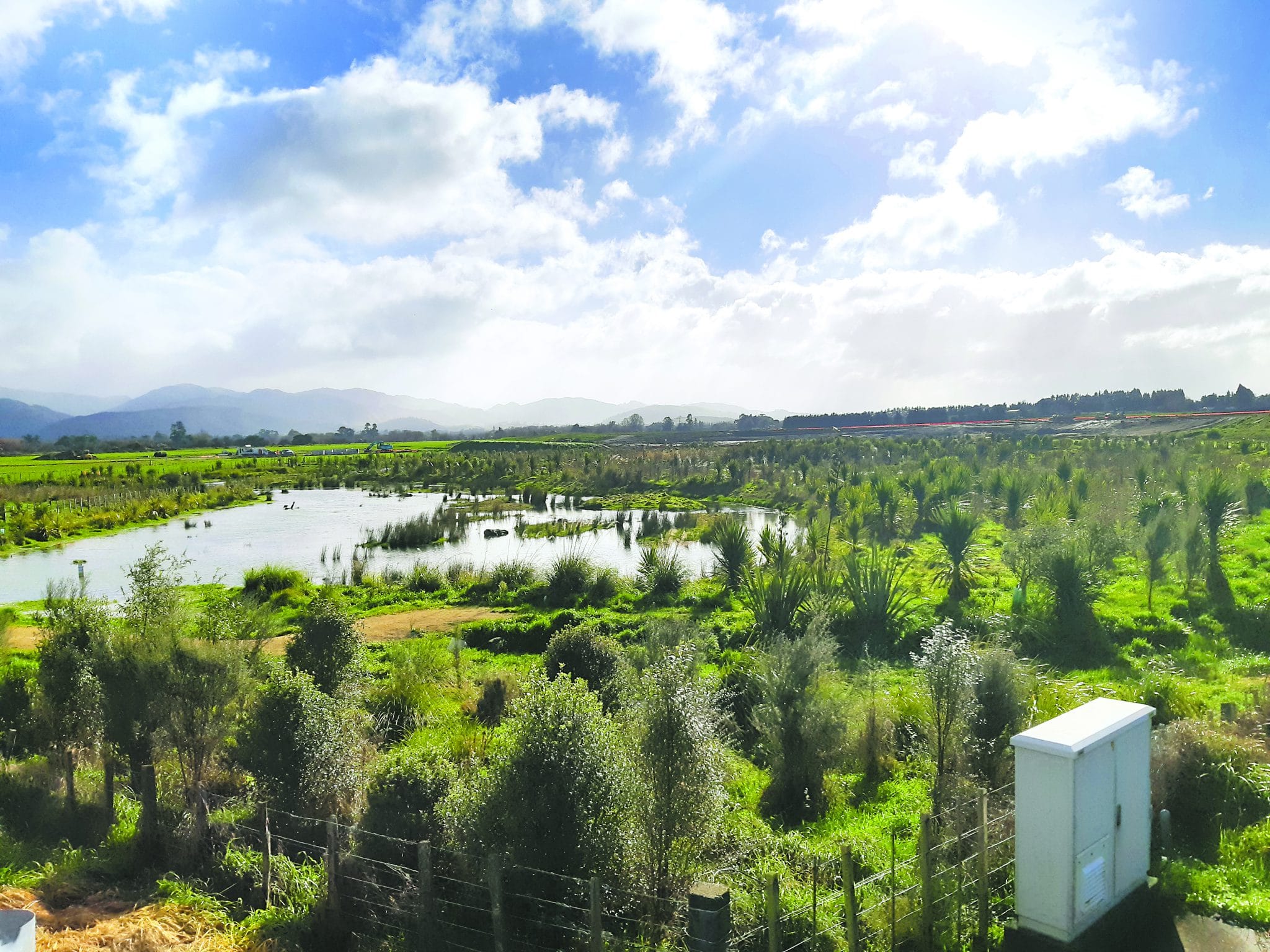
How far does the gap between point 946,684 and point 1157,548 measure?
34.0 feet

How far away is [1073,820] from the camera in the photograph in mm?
5410

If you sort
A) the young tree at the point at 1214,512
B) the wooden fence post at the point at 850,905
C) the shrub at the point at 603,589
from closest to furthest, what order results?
the wooden fence post at the point at 850,905
the young tree at the point at 1214,512
the shrub at the point at 603,589

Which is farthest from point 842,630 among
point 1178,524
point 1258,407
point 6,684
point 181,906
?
point 1258,407

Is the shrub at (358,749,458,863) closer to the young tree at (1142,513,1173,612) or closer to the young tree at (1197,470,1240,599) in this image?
the young tree at (1142,513,1173,612)

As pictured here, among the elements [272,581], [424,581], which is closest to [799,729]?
[424,581]

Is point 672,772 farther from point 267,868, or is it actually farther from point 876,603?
point 876,603

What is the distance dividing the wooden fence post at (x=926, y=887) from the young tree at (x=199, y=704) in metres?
6.68

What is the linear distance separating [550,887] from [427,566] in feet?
77.2

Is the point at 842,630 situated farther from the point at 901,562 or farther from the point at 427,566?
the point at 427,566

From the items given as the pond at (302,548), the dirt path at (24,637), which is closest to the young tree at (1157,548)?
the pond at (302,548)

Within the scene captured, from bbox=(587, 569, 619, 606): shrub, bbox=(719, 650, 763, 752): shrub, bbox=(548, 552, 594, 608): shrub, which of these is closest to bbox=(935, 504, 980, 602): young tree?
bbox=(719, 650, 763, 752): shrub

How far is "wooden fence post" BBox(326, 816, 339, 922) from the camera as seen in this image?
6582mm

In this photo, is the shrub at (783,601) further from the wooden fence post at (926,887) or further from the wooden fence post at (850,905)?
the wooden fence post at (850,905)

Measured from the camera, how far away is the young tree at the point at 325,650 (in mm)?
11234
